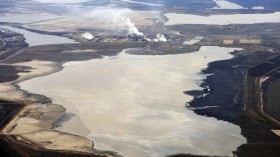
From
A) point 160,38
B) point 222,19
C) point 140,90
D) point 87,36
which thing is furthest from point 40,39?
point 222,19

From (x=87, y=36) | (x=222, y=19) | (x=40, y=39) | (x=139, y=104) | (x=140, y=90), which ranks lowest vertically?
(x=139, y=104)

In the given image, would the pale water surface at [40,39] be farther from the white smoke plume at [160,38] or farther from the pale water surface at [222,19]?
the pale water surface at [222,19]

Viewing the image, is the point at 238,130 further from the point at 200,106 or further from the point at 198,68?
the point at 198,68

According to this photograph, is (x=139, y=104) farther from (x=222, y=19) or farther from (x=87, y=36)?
(x=222, y=19)

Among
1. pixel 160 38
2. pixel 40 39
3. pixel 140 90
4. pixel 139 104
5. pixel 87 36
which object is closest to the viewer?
pixel 139 104

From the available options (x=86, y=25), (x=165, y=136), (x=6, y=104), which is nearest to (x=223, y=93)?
(x=165, y=136)

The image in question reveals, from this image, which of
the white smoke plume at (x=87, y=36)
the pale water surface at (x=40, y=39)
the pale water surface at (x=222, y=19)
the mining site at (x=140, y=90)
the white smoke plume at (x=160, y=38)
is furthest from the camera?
the pale water surface at (x=222, y=19)

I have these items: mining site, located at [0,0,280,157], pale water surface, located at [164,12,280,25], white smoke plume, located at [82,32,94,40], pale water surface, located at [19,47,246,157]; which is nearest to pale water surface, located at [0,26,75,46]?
mining site, located at [0,0,280,157]

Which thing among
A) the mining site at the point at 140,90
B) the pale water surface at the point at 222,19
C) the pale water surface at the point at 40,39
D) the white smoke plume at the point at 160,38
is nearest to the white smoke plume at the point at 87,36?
the mining site at the point at 140,90

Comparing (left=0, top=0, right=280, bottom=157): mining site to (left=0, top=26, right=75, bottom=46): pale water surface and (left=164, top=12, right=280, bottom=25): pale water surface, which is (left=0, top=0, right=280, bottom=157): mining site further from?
(left=164, top=12, right=280, bottom=25): pale water surface
